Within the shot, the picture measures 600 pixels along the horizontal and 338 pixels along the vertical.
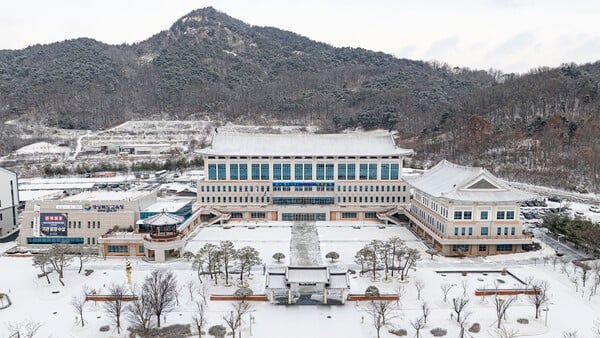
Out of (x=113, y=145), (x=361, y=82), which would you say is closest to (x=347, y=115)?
(x=361, y=82)

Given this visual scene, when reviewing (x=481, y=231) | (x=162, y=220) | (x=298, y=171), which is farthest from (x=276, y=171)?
(x=481, y=231)

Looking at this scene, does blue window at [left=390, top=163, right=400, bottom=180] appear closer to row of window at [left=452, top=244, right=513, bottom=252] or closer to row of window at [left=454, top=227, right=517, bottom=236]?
row of window at [left=454, top=227, right=517, bottom=236]

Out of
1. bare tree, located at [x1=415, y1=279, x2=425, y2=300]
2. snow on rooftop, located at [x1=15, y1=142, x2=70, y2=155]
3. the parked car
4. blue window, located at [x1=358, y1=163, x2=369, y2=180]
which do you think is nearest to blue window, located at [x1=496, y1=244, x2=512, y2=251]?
bare tree, located at [x1=415, y1=279, x2=425, y2=300]

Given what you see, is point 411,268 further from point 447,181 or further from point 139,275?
point 139,275

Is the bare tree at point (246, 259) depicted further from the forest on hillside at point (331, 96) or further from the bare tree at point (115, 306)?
the forest on hillside at point (331, 96)

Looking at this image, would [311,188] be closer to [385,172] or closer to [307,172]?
[307,172]
